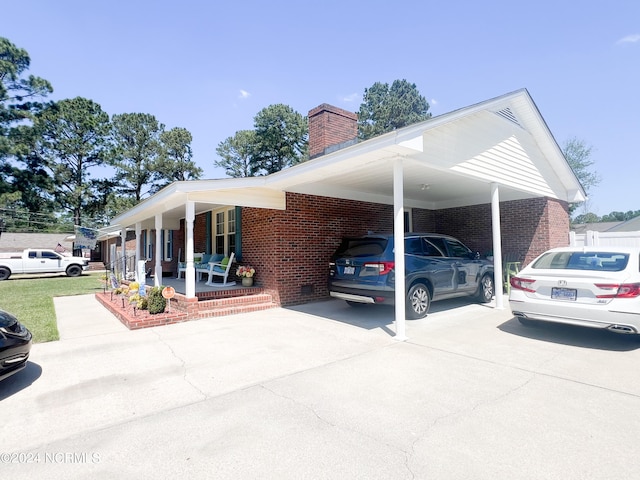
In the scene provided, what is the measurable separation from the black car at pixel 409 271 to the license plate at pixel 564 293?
2.21m

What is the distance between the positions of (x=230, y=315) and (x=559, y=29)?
10266 mm

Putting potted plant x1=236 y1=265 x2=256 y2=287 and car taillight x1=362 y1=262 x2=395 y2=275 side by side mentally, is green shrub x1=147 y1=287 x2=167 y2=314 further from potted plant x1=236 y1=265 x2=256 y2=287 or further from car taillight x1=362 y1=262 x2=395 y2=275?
car taillight x1=362 y1=262 x2=395 y2=275

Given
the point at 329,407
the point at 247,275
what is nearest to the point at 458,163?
the point at 329,407

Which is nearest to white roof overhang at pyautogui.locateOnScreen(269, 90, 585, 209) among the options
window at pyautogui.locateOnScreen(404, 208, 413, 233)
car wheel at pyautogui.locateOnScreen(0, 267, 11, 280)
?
window at pyautogui.locateOnScreen(404, 208, 413, 233)

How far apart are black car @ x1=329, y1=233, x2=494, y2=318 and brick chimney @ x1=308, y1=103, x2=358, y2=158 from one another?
3.42m

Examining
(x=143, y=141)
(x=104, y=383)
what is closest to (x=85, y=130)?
(x=143, y=141)

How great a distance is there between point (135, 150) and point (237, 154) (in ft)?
35.5

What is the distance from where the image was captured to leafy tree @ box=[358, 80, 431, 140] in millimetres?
32750

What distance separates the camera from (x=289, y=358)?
180 inches

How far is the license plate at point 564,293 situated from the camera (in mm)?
4799

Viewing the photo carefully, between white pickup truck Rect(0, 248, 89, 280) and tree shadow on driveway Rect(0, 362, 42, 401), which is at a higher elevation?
white pickup truck Rect(0, 248, 89, 280)

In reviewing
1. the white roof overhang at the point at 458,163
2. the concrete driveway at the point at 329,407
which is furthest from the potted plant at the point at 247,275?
the concrete driveway at the point at 329,407

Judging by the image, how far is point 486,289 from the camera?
851 cm

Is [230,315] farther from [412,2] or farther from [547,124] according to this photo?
[547,124]
